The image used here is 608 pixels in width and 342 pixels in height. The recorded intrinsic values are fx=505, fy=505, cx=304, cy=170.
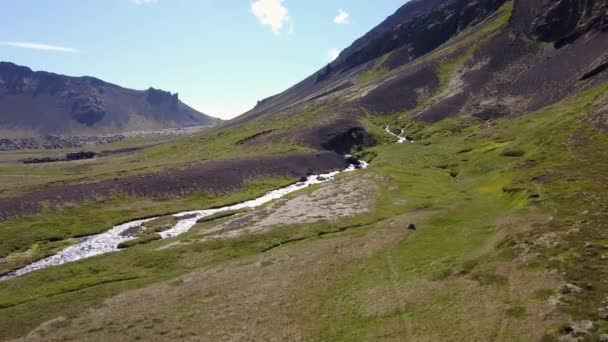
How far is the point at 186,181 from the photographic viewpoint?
13300cm

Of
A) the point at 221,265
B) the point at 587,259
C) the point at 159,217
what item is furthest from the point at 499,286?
the point at 159,217

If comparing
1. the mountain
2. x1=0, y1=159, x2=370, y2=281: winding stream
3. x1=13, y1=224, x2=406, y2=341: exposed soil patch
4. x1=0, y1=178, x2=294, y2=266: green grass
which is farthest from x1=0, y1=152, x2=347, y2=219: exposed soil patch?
x1=13, y1=224, x2=406, y2=341: exposed soil patch

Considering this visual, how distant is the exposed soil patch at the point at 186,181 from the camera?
111606mm

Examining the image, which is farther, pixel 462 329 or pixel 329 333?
pixel 329 333

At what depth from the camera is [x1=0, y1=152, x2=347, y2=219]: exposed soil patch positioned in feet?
366

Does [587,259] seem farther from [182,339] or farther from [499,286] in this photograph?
[182,339]

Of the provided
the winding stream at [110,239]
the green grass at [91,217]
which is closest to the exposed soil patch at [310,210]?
the winding stream at [110,239]

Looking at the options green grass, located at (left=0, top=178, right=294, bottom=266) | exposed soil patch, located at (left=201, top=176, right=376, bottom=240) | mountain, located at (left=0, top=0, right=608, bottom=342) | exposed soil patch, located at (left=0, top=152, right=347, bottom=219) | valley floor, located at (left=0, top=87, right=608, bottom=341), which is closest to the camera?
valley floor, located at (left=0, top=87, right=608, bottom=341)

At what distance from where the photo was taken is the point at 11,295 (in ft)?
206

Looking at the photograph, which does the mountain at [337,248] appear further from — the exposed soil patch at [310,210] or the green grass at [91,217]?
the exposed soil patch at [310,210]

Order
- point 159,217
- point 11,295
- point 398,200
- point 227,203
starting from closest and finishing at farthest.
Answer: point 11,295
point 398,200
point 159,217
point 227,203

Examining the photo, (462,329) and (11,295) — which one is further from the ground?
(11,295)

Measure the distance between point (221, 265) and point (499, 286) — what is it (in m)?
36.1

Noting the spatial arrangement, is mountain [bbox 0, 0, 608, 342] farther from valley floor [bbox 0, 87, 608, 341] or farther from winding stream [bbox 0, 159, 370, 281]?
winding stream [bbox 0, 159, 370, 281]
